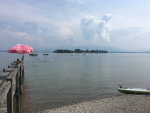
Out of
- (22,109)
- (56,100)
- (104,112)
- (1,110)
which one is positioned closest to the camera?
(1,110)

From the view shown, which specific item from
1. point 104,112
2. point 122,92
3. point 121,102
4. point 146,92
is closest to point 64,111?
point 104,112

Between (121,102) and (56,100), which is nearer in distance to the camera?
(121,102)

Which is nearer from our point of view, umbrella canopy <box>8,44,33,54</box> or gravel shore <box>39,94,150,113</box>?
gravel shore <box>39,94,150,113</box>

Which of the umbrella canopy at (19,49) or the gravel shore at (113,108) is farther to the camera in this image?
the umbrella canopy at (19,49)

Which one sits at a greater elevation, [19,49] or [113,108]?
[19,49]

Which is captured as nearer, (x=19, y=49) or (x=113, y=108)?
(x=113, y=108)

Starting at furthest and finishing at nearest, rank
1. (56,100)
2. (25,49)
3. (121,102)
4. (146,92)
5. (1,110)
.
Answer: (25,49) < (146,92) < (56,100) < (121,102) < (1,110)

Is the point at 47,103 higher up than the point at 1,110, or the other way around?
the point at 1,110

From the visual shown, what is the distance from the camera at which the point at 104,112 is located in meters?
9.27

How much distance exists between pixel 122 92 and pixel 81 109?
290 inches

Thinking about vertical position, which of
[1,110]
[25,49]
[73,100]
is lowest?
[73,100]

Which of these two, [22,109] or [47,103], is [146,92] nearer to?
[47,103]

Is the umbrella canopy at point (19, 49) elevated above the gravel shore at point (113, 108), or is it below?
above

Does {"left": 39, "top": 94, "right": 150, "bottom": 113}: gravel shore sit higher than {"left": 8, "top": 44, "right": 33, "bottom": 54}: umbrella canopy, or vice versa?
{"left": 8, "top": 44, "right": 33, "bottom": 54}: umbrella canopy
